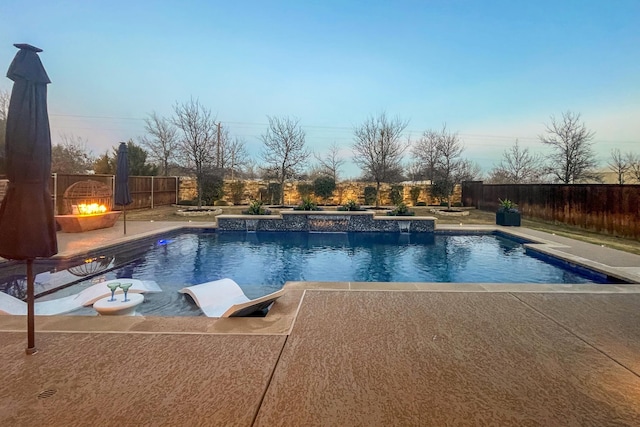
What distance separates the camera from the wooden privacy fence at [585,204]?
9484 millimetres

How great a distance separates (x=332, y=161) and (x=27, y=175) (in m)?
23.0

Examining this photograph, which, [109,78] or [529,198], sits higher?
[109,78]

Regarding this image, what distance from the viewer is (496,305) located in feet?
12.8

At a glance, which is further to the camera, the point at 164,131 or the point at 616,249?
the point at 164,131

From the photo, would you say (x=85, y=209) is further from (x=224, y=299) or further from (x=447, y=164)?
(x=447, y=164)

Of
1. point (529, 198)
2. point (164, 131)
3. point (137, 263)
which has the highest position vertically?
point (164, 131)

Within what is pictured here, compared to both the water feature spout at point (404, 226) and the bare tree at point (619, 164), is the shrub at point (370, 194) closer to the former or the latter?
the water feature spout at point (404, 226)

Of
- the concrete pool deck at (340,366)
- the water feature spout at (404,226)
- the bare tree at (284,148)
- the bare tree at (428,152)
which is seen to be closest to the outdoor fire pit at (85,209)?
the concrete pool deck at (340,366)

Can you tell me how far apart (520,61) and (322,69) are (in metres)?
8.36

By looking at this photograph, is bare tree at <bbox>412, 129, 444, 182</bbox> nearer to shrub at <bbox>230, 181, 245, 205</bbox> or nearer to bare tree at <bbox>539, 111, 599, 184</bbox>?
bare tree at <bbox>539, 111, 599, 184</bbox>

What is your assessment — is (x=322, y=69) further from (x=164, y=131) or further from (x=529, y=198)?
(x=164, y=131)

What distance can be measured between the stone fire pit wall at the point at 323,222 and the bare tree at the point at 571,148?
9094mm

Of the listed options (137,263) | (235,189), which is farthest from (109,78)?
(137,263)

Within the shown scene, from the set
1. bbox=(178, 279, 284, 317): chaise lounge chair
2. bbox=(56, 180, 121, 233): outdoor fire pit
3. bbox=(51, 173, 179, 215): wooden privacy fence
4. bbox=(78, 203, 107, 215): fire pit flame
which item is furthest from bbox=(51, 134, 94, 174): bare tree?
bbox=(178, 279, 284, 317): chaise lounge chair
